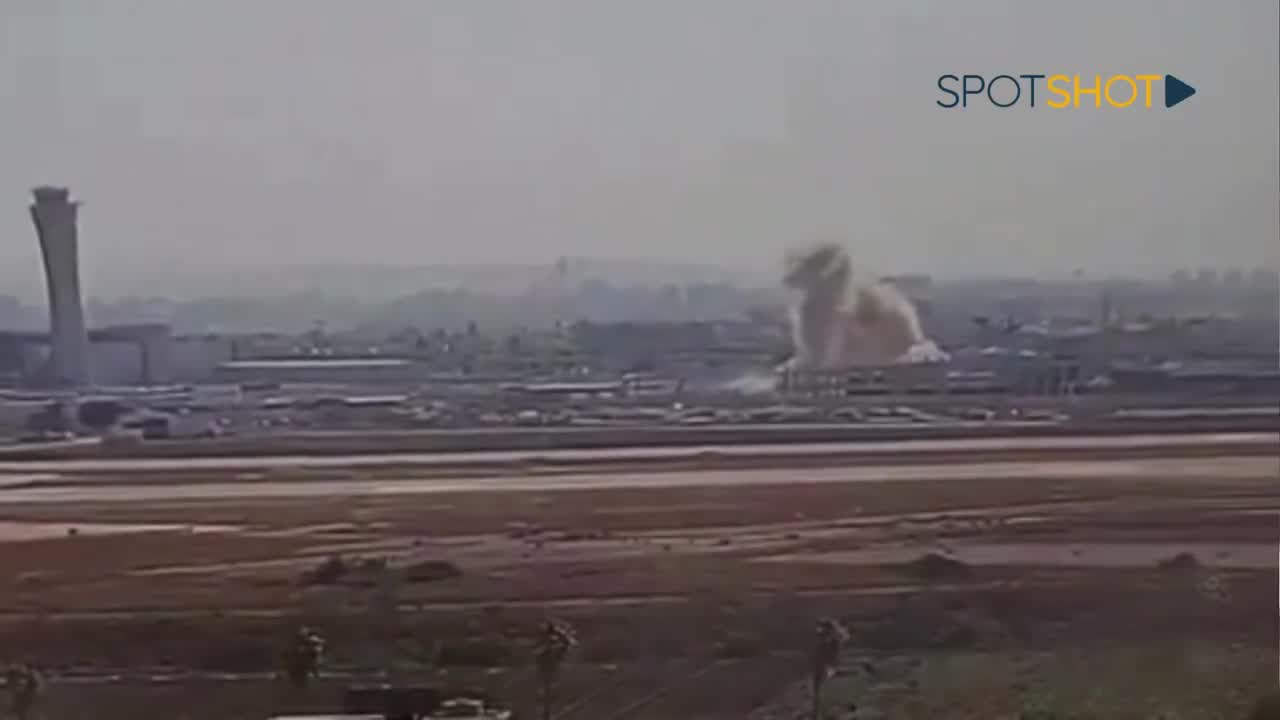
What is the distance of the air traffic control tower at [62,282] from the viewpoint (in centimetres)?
173

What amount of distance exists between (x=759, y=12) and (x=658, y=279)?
31 cm

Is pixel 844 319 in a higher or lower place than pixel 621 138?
lower

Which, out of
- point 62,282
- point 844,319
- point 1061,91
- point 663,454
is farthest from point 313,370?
point 1061,91

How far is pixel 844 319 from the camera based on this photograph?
1857 mm

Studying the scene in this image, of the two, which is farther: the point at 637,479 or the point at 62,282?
the point at 637,479

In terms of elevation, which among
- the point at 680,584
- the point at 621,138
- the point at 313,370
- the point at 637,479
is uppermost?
the point at 621,138

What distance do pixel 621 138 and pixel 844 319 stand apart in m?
0.32

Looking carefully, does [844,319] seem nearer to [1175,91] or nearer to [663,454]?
[663,454]

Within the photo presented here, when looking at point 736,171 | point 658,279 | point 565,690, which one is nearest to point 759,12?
point 736,171

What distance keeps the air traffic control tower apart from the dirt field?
0.12 m

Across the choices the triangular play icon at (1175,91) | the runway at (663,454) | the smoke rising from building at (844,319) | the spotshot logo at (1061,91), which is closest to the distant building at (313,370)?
the runway at (663,454)

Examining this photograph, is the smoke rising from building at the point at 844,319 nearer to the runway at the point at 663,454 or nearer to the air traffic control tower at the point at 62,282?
the runway at the point at 663,454

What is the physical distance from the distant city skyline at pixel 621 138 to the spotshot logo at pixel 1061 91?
0.01 metres

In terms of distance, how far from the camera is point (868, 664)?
185 centimetres
